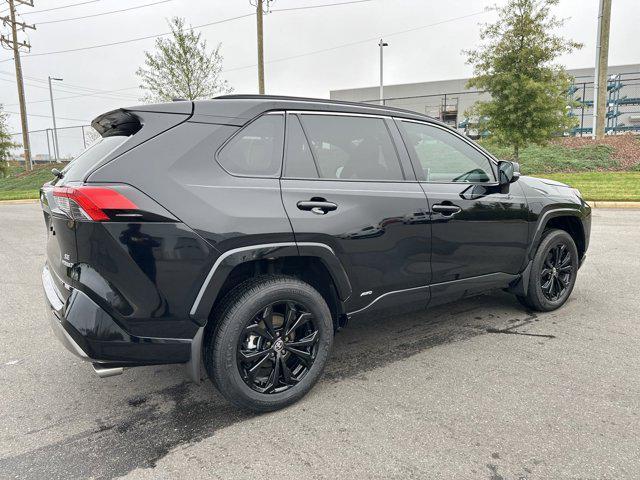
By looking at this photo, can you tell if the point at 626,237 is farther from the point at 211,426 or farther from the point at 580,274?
the point at 211,426

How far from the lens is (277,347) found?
278cm

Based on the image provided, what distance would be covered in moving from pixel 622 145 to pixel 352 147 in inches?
806

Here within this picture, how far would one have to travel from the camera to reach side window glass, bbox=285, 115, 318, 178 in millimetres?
2850

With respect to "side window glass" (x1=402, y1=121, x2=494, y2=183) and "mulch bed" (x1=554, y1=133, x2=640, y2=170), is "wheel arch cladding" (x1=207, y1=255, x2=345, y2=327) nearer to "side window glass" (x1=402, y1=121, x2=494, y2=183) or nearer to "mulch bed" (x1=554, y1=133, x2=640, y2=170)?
"side window glass" (x1=402, y1=121, x2=494, y2=183)

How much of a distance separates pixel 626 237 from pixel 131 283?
328 inches

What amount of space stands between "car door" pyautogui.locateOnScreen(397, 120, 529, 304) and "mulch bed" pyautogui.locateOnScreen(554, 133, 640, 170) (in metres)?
15.4

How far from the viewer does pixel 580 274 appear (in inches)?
226

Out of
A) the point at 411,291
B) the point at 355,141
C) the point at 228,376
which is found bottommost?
the point at 228,376

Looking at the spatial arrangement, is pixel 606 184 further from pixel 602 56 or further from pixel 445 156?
pixel 445 156

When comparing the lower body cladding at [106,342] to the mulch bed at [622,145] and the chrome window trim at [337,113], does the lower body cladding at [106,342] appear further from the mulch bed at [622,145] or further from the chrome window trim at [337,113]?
the mulch bed at [622,145]

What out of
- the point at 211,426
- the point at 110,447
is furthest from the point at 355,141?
the point at 110,447

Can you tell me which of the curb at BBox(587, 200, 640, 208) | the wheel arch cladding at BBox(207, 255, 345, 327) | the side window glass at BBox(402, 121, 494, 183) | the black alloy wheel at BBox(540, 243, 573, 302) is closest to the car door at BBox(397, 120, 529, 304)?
the side window glass at BBox(402, 121, 494, 183)

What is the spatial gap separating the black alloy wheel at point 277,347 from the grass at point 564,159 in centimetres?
1586

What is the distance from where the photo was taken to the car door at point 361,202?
2.84 metres
